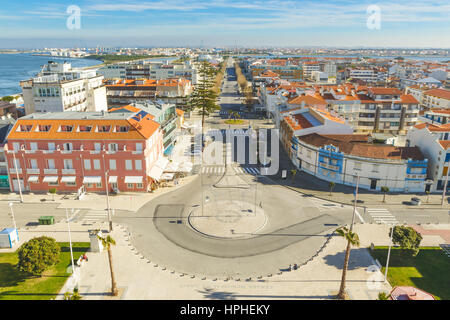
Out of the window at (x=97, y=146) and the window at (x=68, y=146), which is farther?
the window at (x=68, y=146)

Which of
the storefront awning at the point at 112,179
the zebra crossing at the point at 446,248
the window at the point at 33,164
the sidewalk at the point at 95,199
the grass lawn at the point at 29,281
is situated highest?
the window at the point at 33,164

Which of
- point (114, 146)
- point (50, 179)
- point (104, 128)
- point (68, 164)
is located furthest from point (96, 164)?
point (50, 179)

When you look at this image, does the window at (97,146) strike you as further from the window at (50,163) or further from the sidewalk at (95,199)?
the window at (50,163)

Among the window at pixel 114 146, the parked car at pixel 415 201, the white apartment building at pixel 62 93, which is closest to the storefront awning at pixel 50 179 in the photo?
the window at pixel 114 146

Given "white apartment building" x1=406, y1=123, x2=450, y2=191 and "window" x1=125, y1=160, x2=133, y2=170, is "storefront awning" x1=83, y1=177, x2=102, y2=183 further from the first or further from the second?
"white apartment building" x1=406, y1=123, x2=450, y2=191

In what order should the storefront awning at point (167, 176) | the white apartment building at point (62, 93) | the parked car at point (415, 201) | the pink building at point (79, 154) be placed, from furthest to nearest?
the white apartment building at point (62, 93), the storefront awning at point (167, 176), the pink building at point (79, 154), the parked car at point (415, 201)
